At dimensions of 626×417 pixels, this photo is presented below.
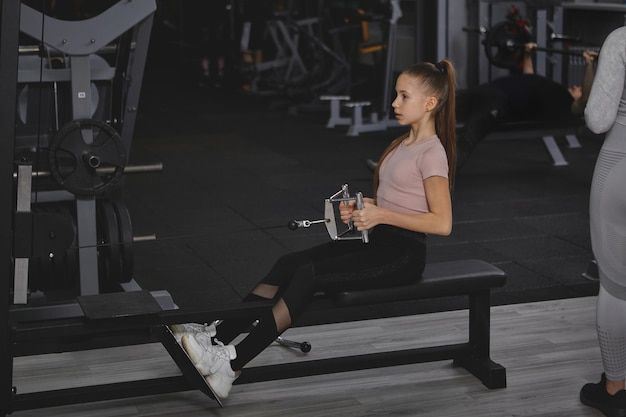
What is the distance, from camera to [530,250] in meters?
4.29

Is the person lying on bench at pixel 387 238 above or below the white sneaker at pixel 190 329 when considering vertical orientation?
above

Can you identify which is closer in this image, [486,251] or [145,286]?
[145,286]

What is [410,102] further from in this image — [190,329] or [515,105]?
[515,105]

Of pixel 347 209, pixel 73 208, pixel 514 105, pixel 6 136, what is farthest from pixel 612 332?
pixel 514 105

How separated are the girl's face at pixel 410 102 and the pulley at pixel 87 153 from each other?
1015 mm

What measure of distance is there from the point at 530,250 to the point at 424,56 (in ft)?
12.1

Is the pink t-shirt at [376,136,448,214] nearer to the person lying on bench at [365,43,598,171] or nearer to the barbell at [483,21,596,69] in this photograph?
the person lying on bench at [365,43,598,171]

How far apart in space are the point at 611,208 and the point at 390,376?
2.61 feet

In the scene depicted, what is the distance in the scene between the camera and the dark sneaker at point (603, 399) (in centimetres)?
255

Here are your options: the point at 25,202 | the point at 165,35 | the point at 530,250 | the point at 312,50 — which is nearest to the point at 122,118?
the point at 25,202

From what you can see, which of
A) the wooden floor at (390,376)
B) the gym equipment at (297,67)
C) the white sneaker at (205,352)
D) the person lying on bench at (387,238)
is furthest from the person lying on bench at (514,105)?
the white sneaker at (205,352)

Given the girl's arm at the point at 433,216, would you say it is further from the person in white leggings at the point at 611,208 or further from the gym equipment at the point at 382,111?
the gym equipment at the point at 382,111

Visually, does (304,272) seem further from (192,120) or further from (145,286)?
(192,120)

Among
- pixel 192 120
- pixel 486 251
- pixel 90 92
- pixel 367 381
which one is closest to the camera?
pixel 367 381
